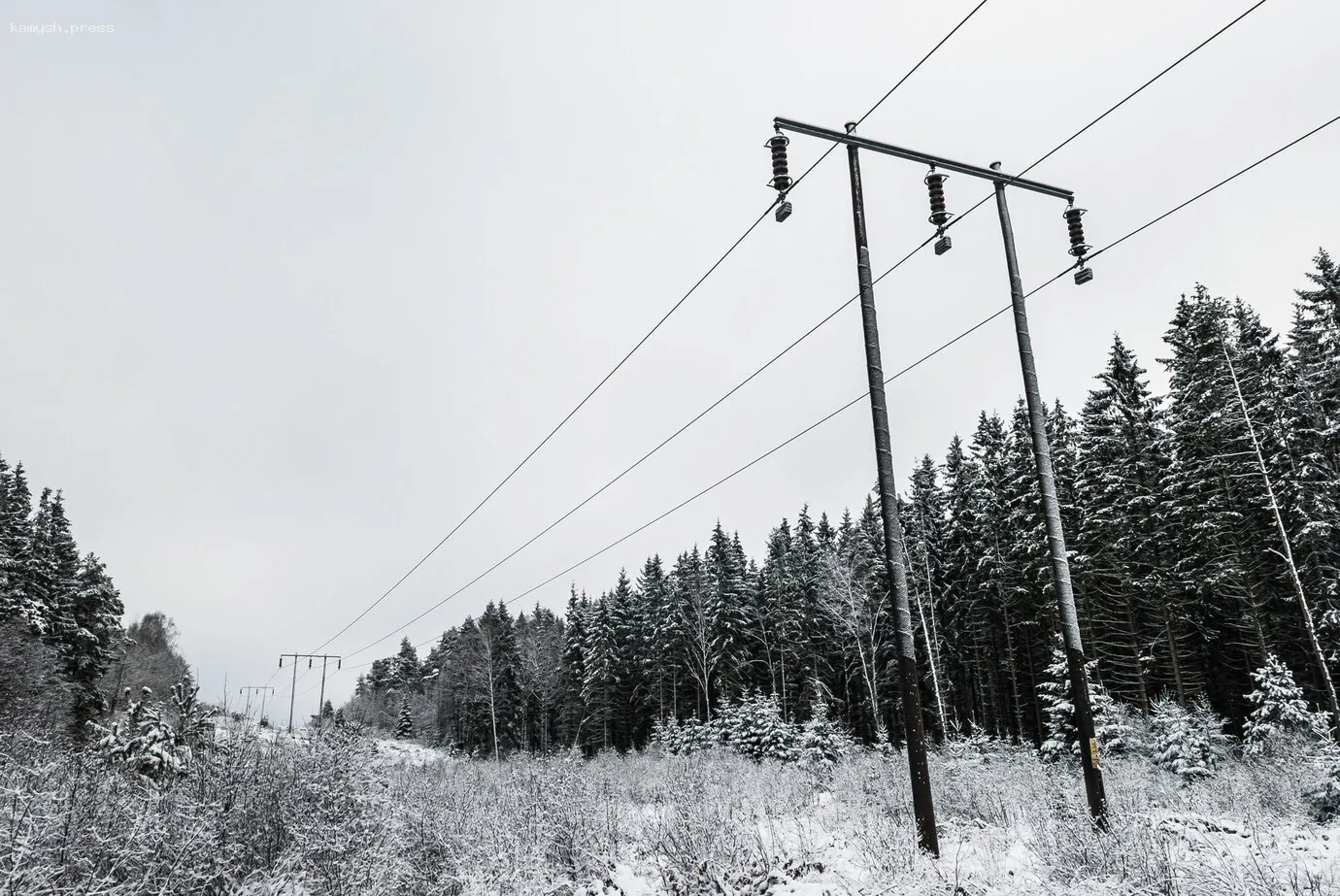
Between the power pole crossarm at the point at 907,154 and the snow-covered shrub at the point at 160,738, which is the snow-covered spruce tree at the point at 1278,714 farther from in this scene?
the snow-covered shrub at the point at 160,738

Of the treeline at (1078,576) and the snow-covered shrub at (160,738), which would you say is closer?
the snow-covered shrub at (160,738)

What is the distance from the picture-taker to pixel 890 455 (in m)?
9.79

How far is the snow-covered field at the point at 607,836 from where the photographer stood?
24.5 ft

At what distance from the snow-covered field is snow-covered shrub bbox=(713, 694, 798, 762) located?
13236mm

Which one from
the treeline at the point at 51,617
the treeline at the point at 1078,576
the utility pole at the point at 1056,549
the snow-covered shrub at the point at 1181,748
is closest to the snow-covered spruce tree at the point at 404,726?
the treeline at the point at 1078,576

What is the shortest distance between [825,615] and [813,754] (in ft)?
79.9

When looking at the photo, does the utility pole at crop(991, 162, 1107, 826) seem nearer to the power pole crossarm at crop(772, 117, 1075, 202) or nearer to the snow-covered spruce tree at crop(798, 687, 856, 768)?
the power pole crossarm at crop(772, 117, 1075, 202)

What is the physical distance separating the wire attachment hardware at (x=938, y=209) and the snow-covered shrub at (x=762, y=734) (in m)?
20.0

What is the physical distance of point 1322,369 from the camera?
26.6 meters

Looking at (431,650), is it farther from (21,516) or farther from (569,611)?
(21,516)

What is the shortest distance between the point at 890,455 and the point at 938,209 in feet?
12.4

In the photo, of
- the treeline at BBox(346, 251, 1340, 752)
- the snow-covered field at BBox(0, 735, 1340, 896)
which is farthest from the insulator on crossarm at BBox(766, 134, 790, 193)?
the treeline at BBox(346, 251, 1340, 752)

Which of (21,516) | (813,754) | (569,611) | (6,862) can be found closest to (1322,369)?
(813,754)

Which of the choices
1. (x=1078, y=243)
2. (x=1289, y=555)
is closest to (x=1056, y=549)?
(x=1078, y=243)
